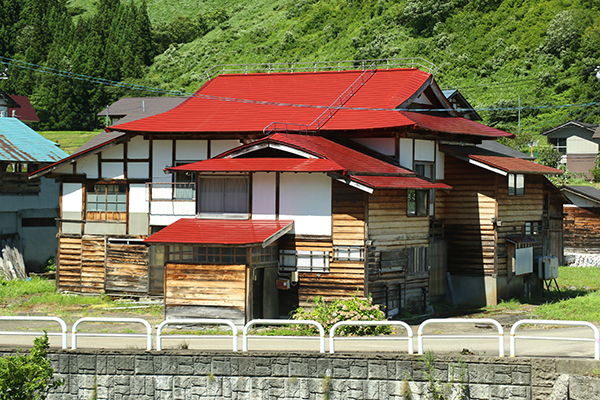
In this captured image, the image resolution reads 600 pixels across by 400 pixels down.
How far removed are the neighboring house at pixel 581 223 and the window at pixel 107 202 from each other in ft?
83.6

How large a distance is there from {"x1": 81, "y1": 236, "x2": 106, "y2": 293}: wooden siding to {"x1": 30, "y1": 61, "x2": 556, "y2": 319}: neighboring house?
0.05m

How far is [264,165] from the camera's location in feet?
75.5

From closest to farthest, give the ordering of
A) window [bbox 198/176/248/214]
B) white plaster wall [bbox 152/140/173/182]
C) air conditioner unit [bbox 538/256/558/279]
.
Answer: window [bbox 198/176/248/214]
white plaster wall [bbox 152/140/173/182]
air conditioner unit [bbox 538/256/558/279]

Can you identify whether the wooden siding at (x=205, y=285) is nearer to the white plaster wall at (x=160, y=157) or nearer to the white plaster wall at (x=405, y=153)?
the white plaster wall at (x=160, y=157)

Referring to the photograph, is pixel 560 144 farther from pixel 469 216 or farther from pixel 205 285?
pixel 205 285

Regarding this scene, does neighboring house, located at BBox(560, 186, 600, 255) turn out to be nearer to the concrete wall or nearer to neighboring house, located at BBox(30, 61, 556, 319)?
neighboring house, located at BBox(30, 61, 556, 319)

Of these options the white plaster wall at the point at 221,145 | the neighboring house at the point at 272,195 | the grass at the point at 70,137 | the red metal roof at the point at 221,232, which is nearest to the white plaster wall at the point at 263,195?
the neighboring house at the point at 272,195

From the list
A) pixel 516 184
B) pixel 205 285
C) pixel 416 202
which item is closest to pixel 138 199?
pixel 205 285

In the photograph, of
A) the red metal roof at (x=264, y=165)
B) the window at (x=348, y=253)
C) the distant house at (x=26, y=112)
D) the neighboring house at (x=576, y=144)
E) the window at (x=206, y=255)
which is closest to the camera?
the window at (x=206, y=255)

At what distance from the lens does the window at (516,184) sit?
93.4ft

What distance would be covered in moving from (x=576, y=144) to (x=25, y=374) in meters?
53.4

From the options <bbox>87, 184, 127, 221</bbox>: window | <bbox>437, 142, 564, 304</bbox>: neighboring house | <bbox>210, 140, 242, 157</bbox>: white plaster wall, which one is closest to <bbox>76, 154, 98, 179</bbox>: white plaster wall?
Answer: <bbox>87, 184, 127, 221</bbox>: window

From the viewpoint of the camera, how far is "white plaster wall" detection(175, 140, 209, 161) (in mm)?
27328

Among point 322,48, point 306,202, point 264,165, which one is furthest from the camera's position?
point 322,48
